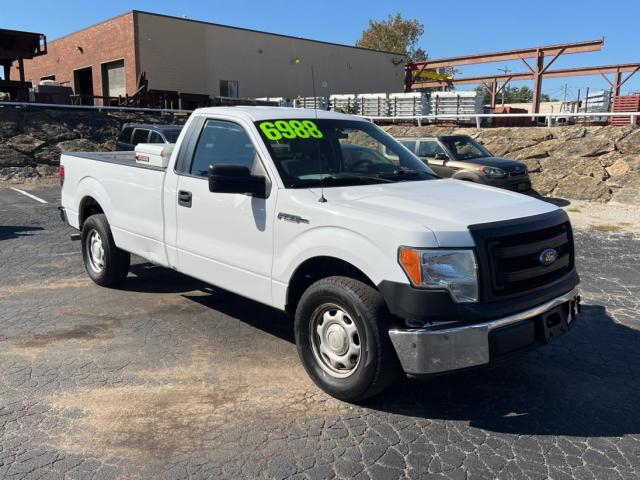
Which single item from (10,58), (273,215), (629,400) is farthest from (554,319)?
(10,58)

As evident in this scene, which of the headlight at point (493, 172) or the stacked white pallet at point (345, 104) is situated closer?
the headlight at point (493, 172)

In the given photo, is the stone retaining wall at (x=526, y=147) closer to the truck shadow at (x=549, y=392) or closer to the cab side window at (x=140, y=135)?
the cab side window at (x=140, y=135)

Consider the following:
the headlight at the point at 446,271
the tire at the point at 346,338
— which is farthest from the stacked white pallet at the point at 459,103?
the headlight at the point at 446,271

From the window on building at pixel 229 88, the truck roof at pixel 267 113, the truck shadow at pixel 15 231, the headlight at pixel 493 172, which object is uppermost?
the window on building at pixel 229 88

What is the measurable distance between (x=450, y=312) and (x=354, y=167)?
1.74 metres

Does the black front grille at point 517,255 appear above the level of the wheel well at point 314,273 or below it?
above

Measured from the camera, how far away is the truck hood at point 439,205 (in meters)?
3.38

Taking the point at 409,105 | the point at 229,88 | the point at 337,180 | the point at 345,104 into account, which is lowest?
the point at 337,180

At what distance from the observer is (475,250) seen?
3.31 metres

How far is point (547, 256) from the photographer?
367 centimetres

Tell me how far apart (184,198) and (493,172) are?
9.39 m

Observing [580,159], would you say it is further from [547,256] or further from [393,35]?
[393,35]

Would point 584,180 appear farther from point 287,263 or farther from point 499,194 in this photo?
point 287,263

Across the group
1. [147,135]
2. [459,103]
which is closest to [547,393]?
[147,135]
